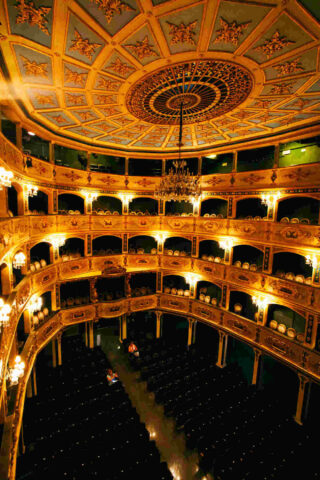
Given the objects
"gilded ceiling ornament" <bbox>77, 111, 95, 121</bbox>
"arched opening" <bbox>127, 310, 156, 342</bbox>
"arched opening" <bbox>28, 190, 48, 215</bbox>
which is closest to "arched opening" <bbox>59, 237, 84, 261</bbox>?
"arched opening" <bbox>28, 190, 48, 215</bbox>

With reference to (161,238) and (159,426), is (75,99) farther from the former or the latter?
(159,426)

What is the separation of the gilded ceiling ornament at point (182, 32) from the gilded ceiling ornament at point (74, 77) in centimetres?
272

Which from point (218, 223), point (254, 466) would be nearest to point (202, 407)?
point (254, 466)

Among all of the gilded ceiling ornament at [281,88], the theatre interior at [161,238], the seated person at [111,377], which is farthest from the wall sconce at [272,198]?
the seated person at [111,377]

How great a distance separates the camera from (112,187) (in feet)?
47.8

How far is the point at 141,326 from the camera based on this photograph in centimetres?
1755

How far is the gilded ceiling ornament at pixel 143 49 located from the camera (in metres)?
5.07

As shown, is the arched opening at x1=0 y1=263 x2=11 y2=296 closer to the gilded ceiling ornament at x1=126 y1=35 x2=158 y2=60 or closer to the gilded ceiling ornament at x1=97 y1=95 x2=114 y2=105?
the gilded ceiling ornament at x1=97 y1=95 x2=114 y2=105

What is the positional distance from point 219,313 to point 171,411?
19.0 ft

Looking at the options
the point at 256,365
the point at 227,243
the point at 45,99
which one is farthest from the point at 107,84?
the point at 256,365

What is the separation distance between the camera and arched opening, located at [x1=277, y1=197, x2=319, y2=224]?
1127cm

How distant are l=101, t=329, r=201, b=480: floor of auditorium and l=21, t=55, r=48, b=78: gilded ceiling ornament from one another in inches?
556

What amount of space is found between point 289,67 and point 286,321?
471 inches

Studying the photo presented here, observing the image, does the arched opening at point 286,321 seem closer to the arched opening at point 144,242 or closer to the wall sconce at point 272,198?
the wall sconce at point 272,198
